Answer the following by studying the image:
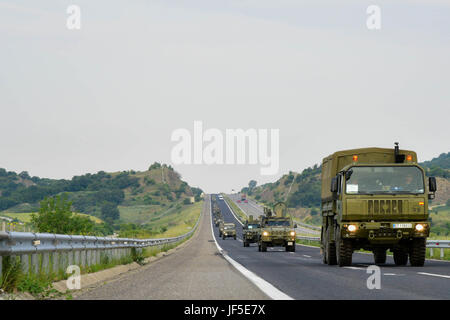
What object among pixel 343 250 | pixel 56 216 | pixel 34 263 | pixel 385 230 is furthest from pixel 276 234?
pixel 56 216

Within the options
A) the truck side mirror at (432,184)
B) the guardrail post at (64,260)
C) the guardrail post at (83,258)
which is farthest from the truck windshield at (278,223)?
the guardrail post at (64,260)

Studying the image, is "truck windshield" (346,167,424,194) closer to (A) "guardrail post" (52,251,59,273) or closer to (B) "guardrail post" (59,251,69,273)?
(B) "guardrail post" (59,251,69,273)

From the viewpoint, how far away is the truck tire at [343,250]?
72.5 feet

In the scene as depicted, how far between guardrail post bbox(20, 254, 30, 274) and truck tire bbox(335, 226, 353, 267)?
1203 cm

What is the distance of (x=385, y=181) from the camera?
21422mm

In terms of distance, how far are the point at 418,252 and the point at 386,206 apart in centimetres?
223

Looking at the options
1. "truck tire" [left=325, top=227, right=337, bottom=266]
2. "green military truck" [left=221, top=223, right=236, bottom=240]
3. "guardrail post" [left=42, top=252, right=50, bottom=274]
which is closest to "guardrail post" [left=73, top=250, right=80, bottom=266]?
"guardrail post" [left=42, top=252, right=50, bottom=274]

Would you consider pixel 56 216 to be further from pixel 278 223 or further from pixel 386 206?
pixel 386 206

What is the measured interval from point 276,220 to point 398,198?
23.9 metres

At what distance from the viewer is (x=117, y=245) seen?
22281 millimetres
